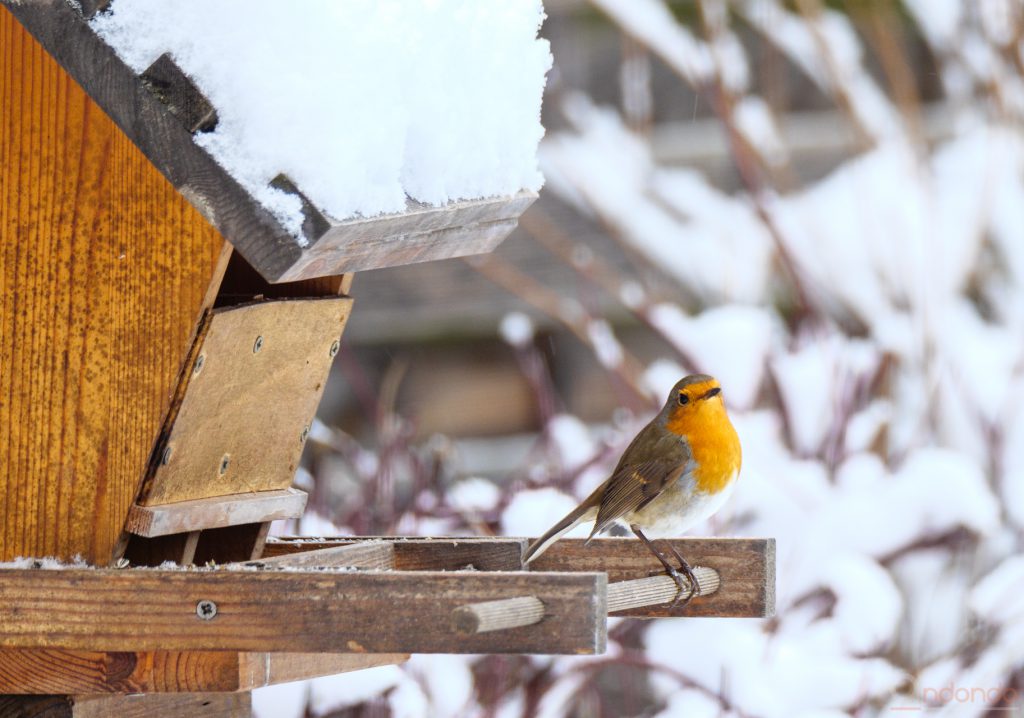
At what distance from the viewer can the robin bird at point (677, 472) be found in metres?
2.39

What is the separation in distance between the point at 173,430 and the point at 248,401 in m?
0.18

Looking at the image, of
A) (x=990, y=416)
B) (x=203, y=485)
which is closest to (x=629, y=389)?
(x=990, y=416)

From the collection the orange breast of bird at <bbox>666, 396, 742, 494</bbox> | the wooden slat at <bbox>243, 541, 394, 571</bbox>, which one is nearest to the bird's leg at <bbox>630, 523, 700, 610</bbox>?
the orange breast of bird at <bbox>666, 396, 742, 494</bbox>

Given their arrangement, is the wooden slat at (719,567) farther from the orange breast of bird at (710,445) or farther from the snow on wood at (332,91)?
the snow on wood at (332,91)

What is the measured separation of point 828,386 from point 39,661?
2187mm

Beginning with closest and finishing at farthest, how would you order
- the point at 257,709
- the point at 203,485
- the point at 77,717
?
the point at 77,717
the point at 203,485
the point at 257,709

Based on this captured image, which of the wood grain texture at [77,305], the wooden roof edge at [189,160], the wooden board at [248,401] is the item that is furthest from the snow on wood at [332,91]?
the wooden board at [248,401]

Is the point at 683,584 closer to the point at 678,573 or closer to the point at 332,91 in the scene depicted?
the point at 678,573

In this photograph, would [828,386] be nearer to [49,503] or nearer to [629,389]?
[629,389]

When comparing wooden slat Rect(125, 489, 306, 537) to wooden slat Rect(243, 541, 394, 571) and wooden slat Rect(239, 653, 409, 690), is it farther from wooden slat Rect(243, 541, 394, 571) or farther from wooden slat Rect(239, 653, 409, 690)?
wooden slat Rect(239, 653, 409, 690)

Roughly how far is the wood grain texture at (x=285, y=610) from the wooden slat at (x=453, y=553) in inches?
21.1

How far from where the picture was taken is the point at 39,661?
67.0 inches

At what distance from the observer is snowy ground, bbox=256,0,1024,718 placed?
2.80 m

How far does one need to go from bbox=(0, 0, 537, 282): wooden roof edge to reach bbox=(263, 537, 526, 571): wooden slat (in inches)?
23.1
